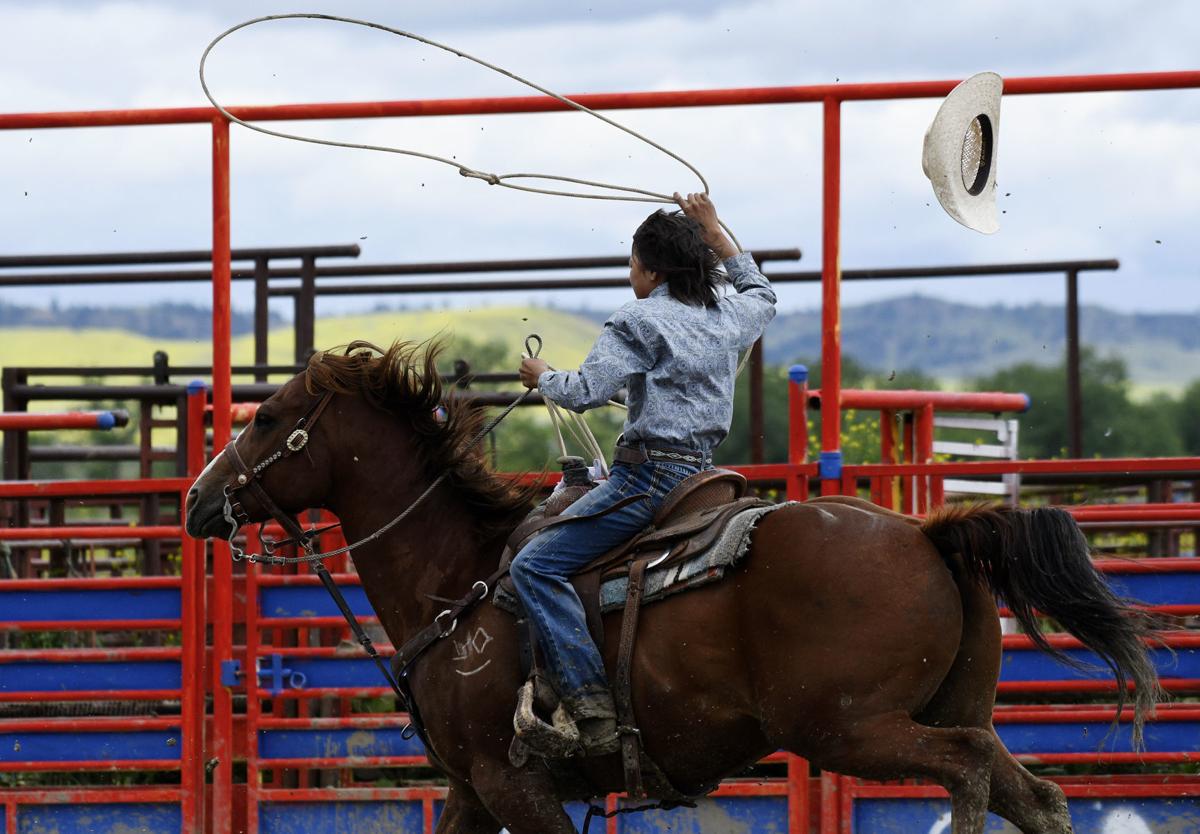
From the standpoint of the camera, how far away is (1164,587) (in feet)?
20.6

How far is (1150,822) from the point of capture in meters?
6.36

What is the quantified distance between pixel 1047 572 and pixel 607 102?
9.62ft

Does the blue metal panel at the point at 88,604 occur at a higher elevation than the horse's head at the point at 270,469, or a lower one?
lower

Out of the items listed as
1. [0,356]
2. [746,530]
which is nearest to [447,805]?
[746,530]

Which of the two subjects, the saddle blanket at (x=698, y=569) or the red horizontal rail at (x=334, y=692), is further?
the red horizontal rail at (x=334, y=692)

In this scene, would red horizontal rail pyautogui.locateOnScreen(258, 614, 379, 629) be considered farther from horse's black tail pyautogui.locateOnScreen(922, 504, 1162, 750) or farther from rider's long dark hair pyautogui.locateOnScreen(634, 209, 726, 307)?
horse's black tail pyautogui.locateOnScreen(922, 504, 1162, 750)

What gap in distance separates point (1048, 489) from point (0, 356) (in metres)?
100

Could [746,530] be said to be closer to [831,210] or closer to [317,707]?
[831,210]

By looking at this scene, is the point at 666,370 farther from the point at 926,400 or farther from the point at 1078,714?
the point at 1078,714

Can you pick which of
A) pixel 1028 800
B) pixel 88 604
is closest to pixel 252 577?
pixel 88 604

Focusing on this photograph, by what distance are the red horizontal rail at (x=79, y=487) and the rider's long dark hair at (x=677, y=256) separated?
2.56 meters

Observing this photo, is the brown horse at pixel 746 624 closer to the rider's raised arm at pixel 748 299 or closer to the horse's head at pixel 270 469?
the horse's head at pixel 270 469

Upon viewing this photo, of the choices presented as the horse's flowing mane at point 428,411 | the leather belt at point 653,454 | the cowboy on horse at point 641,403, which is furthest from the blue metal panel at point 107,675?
the leather belt at point 653,454

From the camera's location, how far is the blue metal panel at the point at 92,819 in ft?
22.1
